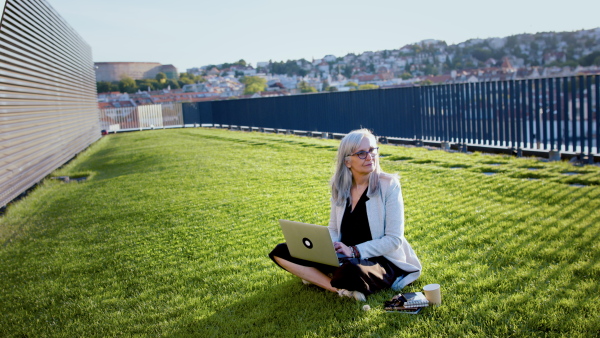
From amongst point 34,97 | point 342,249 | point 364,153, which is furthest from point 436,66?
point 342,249

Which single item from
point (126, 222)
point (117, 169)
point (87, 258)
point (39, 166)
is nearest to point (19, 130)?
point (39, 166)

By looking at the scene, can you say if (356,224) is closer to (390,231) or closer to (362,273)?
(390,231)

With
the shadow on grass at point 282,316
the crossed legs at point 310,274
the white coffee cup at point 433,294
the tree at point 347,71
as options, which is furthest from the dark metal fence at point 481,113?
the tree at point 347,71

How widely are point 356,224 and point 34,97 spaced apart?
1164cm

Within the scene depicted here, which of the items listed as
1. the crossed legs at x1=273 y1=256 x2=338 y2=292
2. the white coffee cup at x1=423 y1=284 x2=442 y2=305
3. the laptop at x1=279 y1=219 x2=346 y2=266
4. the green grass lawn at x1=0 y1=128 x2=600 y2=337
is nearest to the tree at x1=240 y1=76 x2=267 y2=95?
the green grass lawn at x1=0 y1=128 x2=600 y2=337

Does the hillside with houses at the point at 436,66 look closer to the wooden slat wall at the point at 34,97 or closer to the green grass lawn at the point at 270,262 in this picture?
the wooden slat wall at the point at 34,97

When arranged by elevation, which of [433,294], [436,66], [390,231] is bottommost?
[433,294]

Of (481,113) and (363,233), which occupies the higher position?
(481,113)

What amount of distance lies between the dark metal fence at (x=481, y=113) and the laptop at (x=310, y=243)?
313 inches

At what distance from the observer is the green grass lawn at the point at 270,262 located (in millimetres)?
3906

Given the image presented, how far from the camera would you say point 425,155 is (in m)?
12.6

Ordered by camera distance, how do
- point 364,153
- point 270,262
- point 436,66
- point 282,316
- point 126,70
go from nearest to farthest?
1. point 282,316
2. point 364,153
3. point 270,262
4. point 436,66
5. point 126,70

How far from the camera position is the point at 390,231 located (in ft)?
14.2

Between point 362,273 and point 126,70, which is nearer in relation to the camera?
point 362,273
